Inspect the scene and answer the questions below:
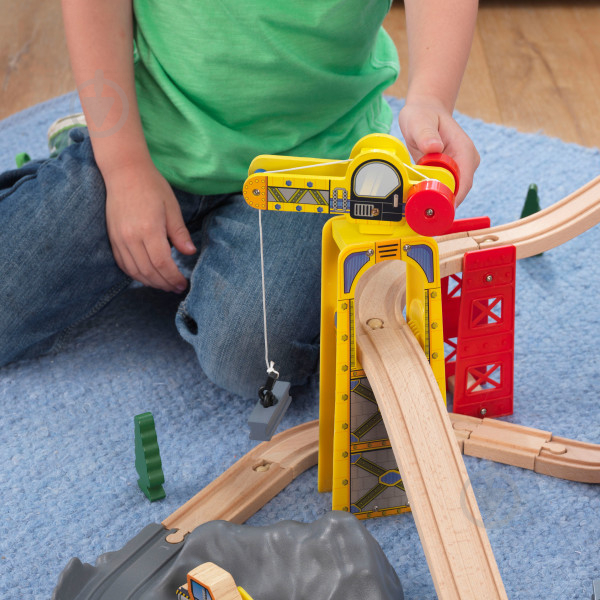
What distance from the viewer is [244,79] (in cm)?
95

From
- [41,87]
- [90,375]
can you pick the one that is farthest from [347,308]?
[41,87]

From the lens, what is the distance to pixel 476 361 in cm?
89

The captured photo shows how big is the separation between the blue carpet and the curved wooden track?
0.27ft

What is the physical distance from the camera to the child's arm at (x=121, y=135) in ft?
3.07

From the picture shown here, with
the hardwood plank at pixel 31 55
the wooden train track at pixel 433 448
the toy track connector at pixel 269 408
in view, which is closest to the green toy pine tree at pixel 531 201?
the wooden train track at pixel 433 448

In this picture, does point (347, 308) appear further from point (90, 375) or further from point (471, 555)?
point (90, 375)

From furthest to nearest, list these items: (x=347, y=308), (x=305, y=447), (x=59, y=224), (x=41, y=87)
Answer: (x=41, y=87)
(x=59, y=224)
(x=305, y=447)
(x=347, y=308)

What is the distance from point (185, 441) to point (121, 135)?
362 mm

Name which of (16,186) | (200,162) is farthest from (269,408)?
(16,186)

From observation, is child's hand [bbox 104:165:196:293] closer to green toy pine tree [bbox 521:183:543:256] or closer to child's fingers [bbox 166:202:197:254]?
child's fingers [bbox 166:202:197:254]

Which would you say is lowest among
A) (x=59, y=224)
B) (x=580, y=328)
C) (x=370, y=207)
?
(x=580, y=328)

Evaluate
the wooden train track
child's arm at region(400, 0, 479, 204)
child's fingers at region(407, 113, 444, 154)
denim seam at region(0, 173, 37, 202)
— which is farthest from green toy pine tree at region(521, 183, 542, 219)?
denim seam at region(0, 173, 37, 202)

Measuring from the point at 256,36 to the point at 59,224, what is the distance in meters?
0.33

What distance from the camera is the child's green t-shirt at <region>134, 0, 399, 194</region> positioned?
3.04 ft
